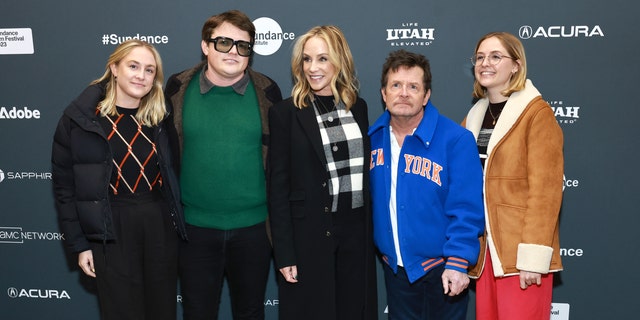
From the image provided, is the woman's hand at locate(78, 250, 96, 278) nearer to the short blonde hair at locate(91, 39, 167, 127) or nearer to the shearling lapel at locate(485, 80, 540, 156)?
the short blonde hair at locate(91, 39, 167, 127)

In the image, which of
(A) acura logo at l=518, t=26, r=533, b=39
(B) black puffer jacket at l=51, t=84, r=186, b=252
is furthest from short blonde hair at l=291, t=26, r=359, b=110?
(A) acura logo at l=518, t=26, r=533, b=39

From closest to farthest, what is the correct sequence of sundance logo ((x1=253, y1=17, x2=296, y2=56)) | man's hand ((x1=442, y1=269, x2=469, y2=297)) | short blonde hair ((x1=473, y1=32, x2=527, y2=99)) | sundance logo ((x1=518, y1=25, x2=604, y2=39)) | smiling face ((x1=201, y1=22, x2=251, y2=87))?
man's hand ((x1=442, y1=269, x2=469, y2=297)), short blonde hair ((x1=473, y1=32, x2=527, y2=99)), smiling face ((x1=201, y1=22, x2=251, y2=87)), sundance logo ((x1=518, y1=25, x2=604, y2=39)), sundance logo ((x1=253, y1=17, x2=296, y2=56))

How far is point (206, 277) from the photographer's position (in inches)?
89.8

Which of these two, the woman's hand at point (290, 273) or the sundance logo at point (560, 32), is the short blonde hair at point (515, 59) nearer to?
the sundance logo at point (560, 32)

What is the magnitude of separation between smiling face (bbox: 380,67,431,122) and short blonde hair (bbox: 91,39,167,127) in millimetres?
1049

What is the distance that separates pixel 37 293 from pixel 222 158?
6.59 ft

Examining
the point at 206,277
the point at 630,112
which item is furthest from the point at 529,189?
the point at 206,277

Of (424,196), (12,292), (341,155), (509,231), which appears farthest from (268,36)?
(12,292)

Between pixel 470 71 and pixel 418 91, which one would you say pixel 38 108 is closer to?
pixel 418 91

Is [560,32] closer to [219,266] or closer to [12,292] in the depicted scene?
[219,266]

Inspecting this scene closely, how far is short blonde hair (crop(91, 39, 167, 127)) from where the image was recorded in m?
2.12

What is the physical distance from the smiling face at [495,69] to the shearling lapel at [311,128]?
781 mm

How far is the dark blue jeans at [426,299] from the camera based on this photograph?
209 centimetres

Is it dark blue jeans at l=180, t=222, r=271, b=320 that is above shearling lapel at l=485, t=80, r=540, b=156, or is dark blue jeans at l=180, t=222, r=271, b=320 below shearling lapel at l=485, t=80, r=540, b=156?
below
